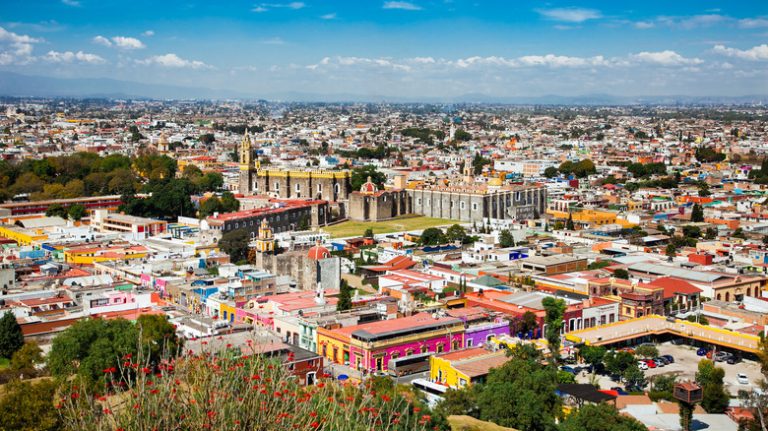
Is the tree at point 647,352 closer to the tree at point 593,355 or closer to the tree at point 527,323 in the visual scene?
the tree at point 593,355

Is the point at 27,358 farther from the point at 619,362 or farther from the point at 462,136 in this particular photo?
the point at 462,136

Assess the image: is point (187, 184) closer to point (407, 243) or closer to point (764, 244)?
point (407, 243)

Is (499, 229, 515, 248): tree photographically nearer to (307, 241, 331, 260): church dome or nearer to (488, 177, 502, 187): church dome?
(307, 241, 331, 260): church dome

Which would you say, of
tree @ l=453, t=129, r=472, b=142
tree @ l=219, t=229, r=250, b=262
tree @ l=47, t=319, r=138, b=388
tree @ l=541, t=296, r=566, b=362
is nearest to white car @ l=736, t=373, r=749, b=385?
tree @ l=541, t=296, r=566, b=362

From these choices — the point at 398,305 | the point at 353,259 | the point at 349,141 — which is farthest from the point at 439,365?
the point at 349,141

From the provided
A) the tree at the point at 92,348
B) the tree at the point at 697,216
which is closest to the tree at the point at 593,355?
the tree at the point at 92,348
